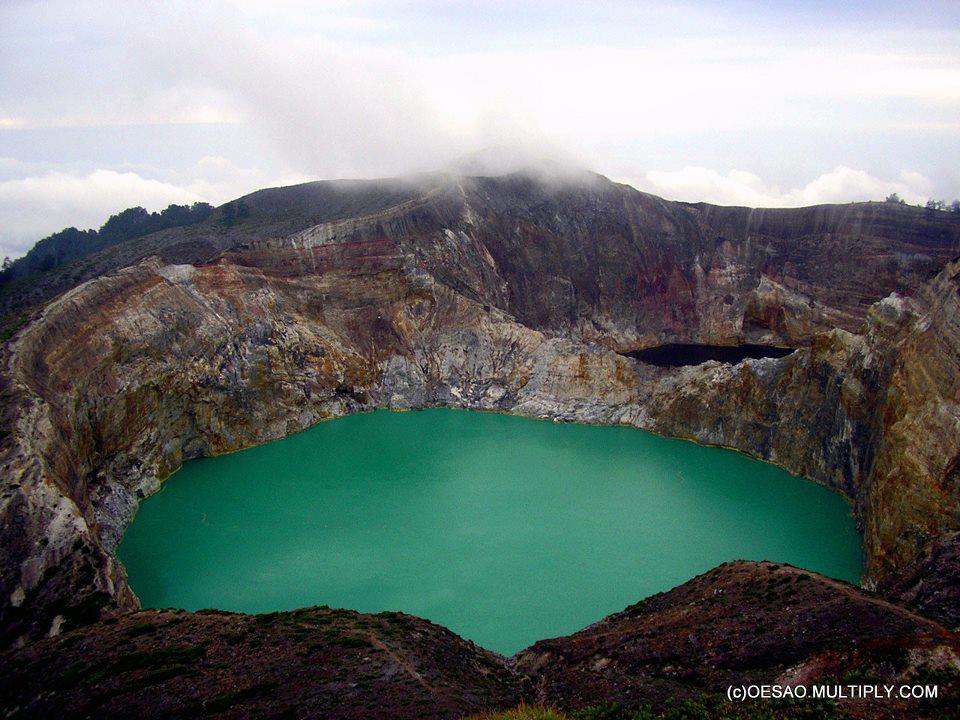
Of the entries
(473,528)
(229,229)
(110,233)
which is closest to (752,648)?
(473,528)

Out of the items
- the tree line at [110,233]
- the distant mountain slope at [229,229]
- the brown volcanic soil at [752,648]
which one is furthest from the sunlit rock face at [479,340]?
the tree line at [110,233]

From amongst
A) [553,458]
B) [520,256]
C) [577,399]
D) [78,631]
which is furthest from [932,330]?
[520,256]

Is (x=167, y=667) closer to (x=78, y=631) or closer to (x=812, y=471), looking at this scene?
(x=78, y=631)

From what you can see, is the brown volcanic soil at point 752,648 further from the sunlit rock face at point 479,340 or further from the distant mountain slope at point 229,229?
the distant mountain slope at point 229,229

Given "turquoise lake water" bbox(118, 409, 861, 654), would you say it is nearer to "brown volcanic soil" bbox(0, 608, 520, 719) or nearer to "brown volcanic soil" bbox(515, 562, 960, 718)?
→ "brown volcanic soil" bbox(515, 562, 960, 718)

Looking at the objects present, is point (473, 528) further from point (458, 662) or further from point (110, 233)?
point (110, 233)

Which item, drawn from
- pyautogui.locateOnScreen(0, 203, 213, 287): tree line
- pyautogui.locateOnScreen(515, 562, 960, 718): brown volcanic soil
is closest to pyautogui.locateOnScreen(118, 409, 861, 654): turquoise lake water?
pyautogui.locateOnScreen(515, 562, 960, 718): brown volcanic soil

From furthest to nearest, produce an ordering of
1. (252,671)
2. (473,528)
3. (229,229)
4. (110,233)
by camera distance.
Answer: (110,233), (229,229), (473,528), (252,671)

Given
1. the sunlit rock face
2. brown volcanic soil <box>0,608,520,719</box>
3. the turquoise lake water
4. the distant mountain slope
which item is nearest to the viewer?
brown volcanic soil <box>0,608,520,719</box>
